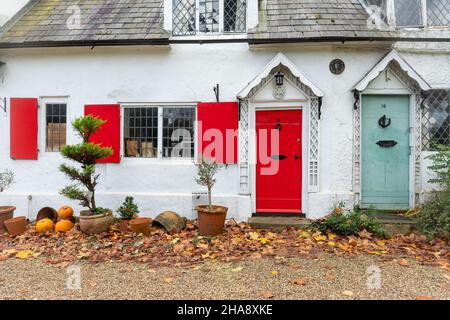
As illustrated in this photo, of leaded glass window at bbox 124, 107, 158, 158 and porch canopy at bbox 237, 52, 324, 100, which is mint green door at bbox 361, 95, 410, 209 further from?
leaded glass window at bbox 124, 107, 158, 158

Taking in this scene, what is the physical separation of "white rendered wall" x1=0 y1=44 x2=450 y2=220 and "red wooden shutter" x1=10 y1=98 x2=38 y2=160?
8.9 inches

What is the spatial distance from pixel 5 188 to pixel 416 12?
10.6 metres

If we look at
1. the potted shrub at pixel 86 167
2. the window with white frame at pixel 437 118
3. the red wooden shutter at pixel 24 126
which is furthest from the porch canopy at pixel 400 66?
the red wooden shutter at pixel 24 126

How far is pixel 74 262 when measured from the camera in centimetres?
473

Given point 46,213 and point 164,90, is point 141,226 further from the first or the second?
point 164,90

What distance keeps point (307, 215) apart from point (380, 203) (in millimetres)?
1738

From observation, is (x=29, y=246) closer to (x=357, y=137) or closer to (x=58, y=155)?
(x=58, y=155)

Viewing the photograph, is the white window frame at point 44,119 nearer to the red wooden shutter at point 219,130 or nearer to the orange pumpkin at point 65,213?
the orange pumpkin at point 65,213

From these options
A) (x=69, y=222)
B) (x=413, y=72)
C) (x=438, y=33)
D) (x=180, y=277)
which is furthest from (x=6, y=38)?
(x=438, y=33)

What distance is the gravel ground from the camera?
3.59 m

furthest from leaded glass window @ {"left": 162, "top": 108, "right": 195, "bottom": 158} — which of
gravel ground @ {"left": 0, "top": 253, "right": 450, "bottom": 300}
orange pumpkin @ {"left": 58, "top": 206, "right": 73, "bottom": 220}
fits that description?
gravel ground @ {"left": 0, "top": 253, "right": 450, "bottom": 300}

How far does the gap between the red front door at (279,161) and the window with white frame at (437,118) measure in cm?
289

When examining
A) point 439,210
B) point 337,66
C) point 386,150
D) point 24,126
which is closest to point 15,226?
point 24,126

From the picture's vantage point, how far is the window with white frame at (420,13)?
6727 millimetres
